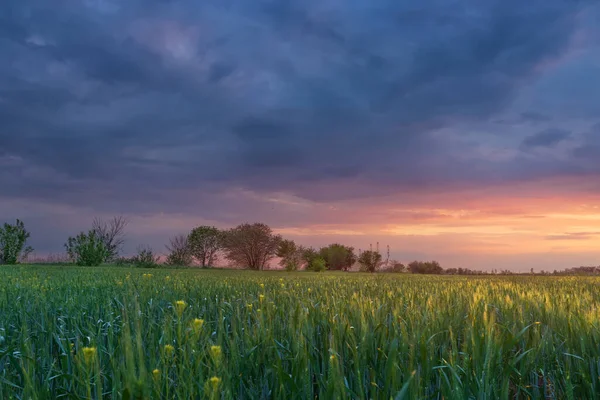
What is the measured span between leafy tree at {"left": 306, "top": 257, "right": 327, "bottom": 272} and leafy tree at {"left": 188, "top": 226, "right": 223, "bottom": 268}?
11.0m

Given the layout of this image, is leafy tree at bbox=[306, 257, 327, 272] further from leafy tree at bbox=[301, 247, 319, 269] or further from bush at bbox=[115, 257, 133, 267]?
bush at bbox=[115, 257, 133, 267]

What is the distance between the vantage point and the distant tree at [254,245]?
4775 cm

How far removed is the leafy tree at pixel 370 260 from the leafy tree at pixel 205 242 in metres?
16.0

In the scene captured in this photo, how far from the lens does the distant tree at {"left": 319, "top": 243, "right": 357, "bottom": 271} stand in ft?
152

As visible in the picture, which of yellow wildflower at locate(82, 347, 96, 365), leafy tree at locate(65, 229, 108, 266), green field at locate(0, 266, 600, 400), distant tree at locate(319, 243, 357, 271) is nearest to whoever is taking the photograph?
yellow wildflower at locate(82, 347, 96, 365)

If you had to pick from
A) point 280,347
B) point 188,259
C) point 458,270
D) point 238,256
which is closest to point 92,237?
point 188,259

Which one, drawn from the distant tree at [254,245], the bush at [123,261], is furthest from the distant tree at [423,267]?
the bush at [123,261]

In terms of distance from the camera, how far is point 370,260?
43062mm

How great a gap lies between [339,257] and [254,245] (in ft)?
29.9

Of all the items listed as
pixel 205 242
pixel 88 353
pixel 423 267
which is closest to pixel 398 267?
pixel 423 267

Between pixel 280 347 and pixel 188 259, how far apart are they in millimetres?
43537

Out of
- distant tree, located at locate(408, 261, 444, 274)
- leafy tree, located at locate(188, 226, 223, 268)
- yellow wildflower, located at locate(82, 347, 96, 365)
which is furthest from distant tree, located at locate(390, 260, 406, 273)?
yellow wildflower, located at locate(82, 347, 96, 365)

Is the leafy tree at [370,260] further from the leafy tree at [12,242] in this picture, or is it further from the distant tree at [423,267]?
the leafy tree at [12,242]

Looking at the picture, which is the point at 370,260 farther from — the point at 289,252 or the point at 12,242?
the point at 12,242
